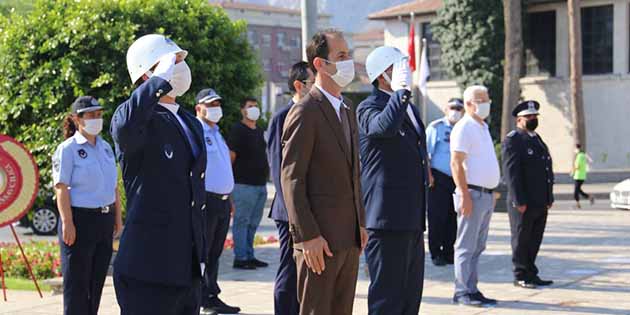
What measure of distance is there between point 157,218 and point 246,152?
6.97 metres

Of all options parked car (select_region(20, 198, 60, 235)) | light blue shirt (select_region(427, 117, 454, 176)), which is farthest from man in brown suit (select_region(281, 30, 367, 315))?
parked car (select_region(20, 198, 60, 235))

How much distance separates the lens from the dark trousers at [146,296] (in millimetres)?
5414

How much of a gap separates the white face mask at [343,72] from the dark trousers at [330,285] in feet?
3.29

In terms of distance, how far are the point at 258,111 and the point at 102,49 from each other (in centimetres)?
203

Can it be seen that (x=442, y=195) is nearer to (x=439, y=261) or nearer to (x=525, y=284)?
(x=439, y=261)

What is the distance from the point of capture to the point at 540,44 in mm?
37688

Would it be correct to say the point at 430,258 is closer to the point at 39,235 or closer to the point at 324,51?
the point at 324,51

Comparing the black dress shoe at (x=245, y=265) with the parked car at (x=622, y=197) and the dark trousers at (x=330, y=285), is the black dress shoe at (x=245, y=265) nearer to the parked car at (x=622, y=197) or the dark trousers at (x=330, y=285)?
the dark trousers at (x=330, y=285)

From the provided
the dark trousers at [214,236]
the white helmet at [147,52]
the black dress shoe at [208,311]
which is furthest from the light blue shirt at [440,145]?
the white helmet at [147,52]

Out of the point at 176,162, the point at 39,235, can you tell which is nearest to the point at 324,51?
the point at 176,162

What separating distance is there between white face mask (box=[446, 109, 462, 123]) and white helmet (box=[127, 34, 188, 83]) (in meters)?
8.10

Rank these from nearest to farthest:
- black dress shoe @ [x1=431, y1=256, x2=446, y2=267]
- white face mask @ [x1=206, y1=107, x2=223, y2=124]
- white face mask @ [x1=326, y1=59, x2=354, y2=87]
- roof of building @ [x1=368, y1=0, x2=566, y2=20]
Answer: white face mask @ [x1=326, y1=59, x2=354, y2=87]
white face mask @ [x1=206, y1=107, x2=223, y2=124]
black dress shoe @ [x1=431, y1=256, x2=446, y2=267]
roof of building @ [x1=368, y1=0, x2=566, y2=20]

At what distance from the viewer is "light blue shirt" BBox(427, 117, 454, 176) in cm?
1309

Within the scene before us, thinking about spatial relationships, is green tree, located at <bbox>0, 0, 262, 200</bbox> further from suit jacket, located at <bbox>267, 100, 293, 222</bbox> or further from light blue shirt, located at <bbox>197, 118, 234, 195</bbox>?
suit jacket, located at <bbox>267, 100, 293, 222</bbox>
